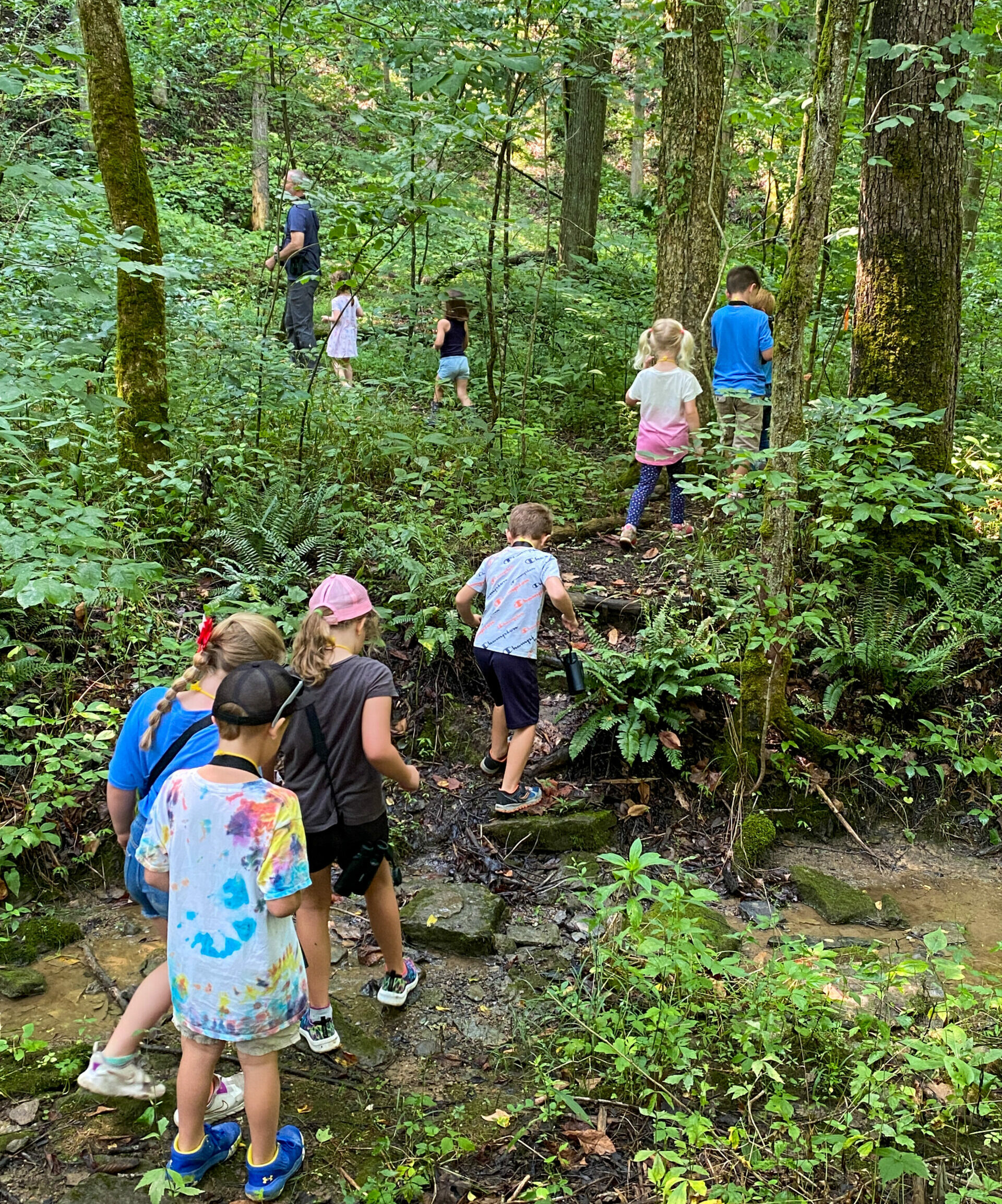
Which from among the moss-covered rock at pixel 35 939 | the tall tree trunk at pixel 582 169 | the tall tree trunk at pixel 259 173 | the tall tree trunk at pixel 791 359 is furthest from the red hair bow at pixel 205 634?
the tall tree trunk at pixel 259 173

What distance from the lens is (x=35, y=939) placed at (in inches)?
166

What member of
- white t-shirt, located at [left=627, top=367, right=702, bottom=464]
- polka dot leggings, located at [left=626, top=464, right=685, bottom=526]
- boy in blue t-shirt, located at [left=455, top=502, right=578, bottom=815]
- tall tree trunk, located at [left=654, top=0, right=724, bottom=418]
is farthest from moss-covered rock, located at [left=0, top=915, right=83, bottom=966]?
tall tree trunk, located at [left=654, top=0, right=724, bottom=418]

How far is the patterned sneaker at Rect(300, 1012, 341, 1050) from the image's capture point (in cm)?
365

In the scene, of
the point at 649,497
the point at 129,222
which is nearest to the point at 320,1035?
the point at 649,497

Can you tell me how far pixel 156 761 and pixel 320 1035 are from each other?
1510 millimetres

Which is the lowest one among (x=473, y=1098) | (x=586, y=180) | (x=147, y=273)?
(x=473, y=1098)

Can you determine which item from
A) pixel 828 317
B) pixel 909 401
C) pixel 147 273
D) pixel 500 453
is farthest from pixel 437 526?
pixel 828 317

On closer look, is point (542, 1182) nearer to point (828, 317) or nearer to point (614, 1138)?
point (614, 1138)

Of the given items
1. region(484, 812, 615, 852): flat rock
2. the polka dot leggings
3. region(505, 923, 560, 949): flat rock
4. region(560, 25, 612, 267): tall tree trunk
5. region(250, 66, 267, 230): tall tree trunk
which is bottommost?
region(505, 923, 560, 949): flat rock

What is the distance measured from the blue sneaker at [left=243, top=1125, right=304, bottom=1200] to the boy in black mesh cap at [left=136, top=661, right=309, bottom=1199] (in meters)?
0.16

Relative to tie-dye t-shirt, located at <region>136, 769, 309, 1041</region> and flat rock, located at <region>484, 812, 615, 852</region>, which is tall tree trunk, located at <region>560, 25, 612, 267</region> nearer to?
flat rock, located at <region>484, 812, 615, 852</region>

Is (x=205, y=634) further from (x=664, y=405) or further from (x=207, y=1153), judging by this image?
(x=664, y=405)

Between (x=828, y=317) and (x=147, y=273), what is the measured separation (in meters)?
8.80

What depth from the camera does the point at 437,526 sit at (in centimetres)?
713
